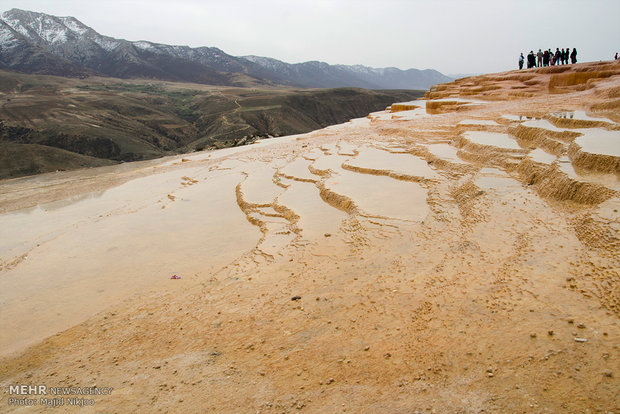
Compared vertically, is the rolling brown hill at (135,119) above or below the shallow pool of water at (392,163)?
above

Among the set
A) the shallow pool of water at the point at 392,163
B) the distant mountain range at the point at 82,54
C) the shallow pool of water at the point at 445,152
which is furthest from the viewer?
the distant mountain range at the point at 82,54

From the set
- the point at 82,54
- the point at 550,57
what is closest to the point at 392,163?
the point at 550,57

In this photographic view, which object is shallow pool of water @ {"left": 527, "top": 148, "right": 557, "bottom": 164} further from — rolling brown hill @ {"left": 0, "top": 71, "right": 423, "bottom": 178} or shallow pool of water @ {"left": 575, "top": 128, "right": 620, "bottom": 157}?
rolling brown hill @ {"left": 0, "top": 71, "right": 423, "bottom": 178}

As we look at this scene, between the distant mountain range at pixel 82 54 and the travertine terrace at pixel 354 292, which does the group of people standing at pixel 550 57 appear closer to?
the travertine terrace at pixel 354 292

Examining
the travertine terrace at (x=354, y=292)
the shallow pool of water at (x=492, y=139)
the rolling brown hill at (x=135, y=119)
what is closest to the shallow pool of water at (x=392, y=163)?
the travertine terrace at (x=354, y=292)

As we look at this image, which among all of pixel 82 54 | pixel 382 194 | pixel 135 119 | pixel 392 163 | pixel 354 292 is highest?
pixel 82 54

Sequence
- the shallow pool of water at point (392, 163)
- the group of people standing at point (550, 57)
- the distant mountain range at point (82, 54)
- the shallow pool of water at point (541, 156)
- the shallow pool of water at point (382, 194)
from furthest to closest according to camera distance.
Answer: the distant mountain range at point (82, 54) → the group of people standing at point (550, 57) → the shallow pool of water at point (392, 163) → the shallow pool of water at point (541, 156) → the shallow pool of water at point (382, 194)

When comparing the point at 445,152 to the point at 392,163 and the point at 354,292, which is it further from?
the point at 354,292

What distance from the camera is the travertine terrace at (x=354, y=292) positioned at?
71.9 inches

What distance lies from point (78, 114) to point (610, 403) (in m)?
38.2

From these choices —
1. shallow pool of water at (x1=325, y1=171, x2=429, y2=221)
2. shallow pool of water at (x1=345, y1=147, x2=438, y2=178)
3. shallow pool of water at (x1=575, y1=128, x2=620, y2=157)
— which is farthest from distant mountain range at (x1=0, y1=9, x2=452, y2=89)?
shallow pool of water at (x1=575, y1=128, x2=620, y2=157)

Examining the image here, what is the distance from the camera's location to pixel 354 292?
2.68 metres

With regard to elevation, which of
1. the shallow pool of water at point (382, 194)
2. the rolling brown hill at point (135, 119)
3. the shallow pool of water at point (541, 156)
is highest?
the rolling brown hill at point (135, 119)

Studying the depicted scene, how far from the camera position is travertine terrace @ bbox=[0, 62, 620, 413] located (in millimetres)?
1825
